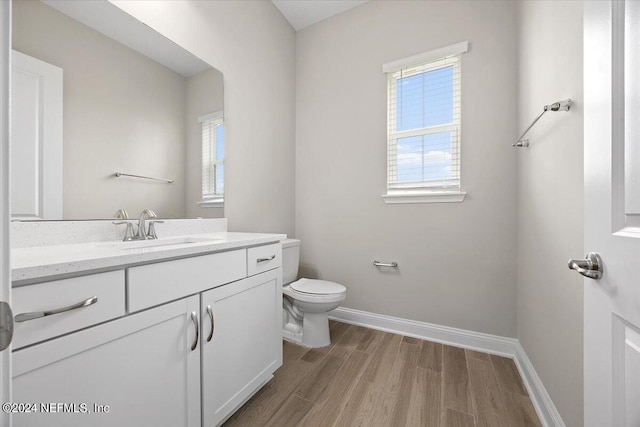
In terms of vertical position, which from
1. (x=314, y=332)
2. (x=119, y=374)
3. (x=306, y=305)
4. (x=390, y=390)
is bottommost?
(x=390, y=390)

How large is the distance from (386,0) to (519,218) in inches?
80.0

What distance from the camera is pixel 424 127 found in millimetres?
2041

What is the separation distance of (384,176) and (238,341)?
1631 millimetres

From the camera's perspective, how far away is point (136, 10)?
4.26 ft

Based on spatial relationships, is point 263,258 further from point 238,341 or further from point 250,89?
point 250,89

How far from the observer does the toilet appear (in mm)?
1835

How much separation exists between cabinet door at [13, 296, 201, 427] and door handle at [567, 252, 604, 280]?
1.18 m

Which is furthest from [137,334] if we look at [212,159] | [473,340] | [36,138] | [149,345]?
[473,340]

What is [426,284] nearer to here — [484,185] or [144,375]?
[484,185]

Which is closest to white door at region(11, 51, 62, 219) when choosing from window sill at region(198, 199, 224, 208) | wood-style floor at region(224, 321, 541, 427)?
window sill at region(198, 199, 224, 208)

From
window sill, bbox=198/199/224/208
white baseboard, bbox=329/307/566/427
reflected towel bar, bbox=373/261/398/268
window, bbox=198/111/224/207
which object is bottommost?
white baseboard, bbox=329/307/566/427

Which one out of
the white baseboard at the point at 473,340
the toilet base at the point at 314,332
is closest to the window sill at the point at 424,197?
the white baseboard at the point at 473,340

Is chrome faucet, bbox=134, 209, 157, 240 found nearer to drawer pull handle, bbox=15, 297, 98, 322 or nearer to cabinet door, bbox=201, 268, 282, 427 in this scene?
cabinet door, bbox=201, 268, 282, 427

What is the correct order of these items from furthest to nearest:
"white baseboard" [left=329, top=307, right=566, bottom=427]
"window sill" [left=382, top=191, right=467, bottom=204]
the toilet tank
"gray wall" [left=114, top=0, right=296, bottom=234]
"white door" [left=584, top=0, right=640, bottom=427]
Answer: the toilet tank
"window sill" [left=382, top=191, right=467, bottom=204]
"gray wall" [left=114, top=0, right=296, bottom=234]
"white baseboard" [left=329, top=307, right=566, bottom=427]
"white door" [left=584, top=0, right=640, bottom=427]
